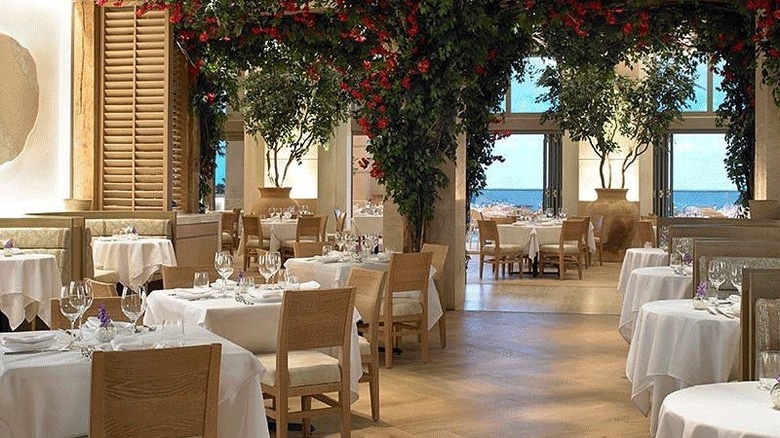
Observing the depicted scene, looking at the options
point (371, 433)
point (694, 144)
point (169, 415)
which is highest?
point (694, 144)

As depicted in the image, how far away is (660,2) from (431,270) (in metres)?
4.36

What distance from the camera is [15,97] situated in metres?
10.3

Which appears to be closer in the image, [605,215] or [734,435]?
[734,435]

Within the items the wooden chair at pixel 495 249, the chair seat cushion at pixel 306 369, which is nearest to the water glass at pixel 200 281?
the chair seat cushion at pixel 306 369

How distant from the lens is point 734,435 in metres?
2.85

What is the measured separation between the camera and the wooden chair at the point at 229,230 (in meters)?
16.6

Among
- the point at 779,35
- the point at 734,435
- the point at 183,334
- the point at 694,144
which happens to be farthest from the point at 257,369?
the point at 694,144

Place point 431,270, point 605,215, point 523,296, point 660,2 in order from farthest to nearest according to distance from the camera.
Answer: point 605,215 < point 523,296 < point 660,2 < point 431,270

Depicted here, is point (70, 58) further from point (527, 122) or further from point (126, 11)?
point (527, 122)

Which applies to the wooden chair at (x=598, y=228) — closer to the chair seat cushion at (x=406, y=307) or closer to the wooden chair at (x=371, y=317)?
the chair seat cushion at (x=406, y=307)

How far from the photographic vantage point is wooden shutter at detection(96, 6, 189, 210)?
11.1 m

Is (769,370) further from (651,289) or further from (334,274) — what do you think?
(334,274)

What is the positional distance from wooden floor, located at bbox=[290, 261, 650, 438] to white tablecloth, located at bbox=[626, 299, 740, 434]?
72 cm

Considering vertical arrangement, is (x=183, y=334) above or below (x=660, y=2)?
below
